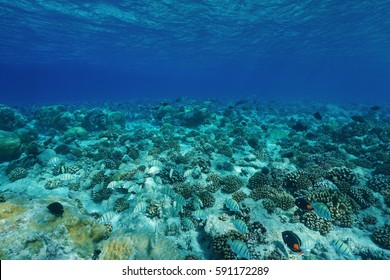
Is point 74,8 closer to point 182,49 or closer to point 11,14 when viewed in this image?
point 11,14

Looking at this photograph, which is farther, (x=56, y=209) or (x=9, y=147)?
(x=9, y=147)

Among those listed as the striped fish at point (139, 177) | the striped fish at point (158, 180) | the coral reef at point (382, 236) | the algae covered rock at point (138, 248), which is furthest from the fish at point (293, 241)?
the striped fish at point (139, 177)

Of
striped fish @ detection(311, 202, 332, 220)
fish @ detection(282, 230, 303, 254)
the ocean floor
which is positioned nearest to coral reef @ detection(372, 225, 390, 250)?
the ocean floor

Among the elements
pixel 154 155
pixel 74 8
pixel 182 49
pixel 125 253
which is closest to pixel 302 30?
pixel 182 49

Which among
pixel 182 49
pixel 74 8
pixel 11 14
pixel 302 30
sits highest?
pixel 302 30

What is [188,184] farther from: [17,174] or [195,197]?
[17,174]

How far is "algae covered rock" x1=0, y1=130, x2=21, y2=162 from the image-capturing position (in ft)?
40.3

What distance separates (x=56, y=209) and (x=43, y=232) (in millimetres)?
617

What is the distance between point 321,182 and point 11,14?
36498 mm

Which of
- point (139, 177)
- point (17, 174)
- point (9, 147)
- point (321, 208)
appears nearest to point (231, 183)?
point (139, 177)

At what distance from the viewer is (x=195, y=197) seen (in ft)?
27.5

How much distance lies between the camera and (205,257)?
263 inches

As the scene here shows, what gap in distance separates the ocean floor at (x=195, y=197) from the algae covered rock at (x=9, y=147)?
0.04 m

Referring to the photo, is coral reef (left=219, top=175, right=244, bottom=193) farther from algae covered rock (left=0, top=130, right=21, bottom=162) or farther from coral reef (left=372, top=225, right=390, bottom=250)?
algae covered rock (left=0, top=130, right=21, bottom=162)
